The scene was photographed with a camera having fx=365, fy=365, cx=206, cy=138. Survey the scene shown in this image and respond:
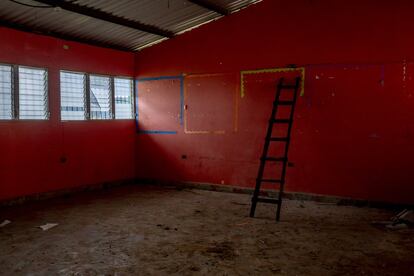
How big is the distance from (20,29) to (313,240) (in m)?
5.39

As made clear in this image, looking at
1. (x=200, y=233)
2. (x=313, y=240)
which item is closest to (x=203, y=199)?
(x=200, y=233)

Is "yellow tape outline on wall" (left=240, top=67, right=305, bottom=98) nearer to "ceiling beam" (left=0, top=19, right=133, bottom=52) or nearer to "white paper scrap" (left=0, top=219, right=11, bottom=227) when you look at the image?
"ceiling beam" (left=0, top=19, right=133, bottom=52)

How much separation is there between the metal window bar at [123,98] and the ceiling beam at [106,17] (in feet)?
4.70

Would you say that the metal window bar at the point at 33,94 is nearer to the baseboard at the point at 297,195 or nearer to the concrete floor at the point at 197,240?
the concrete floor at the point at 197,240

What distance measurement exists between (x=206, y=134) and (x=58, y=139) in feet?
8.87

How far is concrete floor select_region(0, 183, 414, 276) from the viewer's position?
139 inches

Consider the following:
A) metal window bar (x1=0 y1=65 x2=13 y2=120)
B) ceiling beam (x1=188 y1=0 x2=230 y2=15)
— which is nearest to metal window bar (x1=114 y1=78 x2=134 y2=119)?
metal window bar (x1=0 y1=65 x2=13 y2=120)

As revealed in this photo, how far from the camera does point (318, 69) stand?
5.95 m

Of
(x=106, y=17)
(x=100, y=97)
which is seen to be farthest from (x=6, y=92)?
(x=106, y=17)

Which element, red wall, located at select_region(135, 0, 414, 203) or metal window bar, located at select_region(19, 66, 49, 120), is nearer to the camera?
red wall, located at select_region(135, 0, 414, 203)

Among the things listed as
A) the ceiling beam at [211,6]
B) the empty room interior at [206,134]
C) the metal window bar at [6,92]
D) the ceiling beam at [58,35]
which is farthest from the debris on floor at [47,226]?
the ceiling beam at [211,6]

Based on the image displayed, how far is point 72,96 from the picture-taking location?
6742mm

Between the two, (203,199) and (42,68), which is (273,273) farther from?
(42,68)

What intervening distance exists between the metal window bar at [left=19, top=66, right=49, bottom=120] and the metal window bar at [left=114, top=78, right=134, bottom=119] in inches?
64.0
